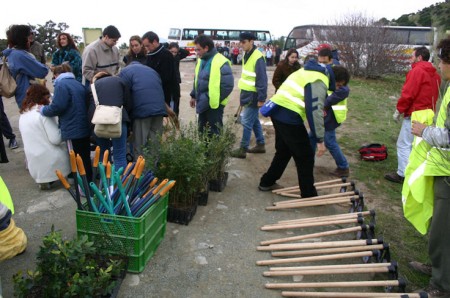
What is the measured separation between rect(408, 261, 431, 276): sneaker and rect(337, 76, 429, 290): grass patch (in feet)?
0.13

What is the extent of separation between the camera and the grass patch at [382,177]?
3709 millimetres

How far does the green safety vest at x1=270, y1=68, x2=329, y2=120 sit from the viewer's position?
4.09 m

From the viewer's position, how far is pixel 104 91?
4.03m

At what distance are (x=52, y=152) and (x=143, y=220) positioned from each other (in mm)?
2204

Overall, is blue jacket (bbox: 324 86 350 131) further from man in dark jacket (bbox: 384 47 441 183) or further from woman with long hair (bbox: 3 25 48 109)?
woman with long hair (bbox: 3 25 48 109)

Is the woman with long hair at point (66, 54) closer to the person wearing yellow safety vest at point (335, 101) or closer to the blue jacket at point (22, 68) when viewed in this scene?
the blue jacket at point (22, 68)

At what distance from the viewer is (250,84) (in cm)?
586

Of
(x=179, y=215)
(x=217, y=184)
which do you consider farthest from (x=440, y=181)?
(x=217, y=184)

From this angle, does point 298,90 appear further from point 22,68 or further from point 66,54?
point 66,54

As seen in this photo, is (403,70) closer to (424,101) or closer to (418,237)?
(424,101)

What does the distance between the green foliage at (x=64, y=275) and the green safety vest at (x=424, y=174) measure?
7.69 ft

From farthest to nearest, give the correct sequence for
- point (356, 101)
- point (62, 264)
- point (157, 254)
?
point (356, 101)
point (157, 254)
point (62, 264)

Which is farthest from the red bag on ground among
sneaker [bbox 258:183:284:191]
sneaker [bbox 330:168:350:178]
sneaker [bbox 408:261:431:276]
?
sneaker [bbox 408:261:431:276]

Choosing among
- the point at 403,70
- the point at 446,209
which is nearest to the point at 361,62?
the point at 403,70
